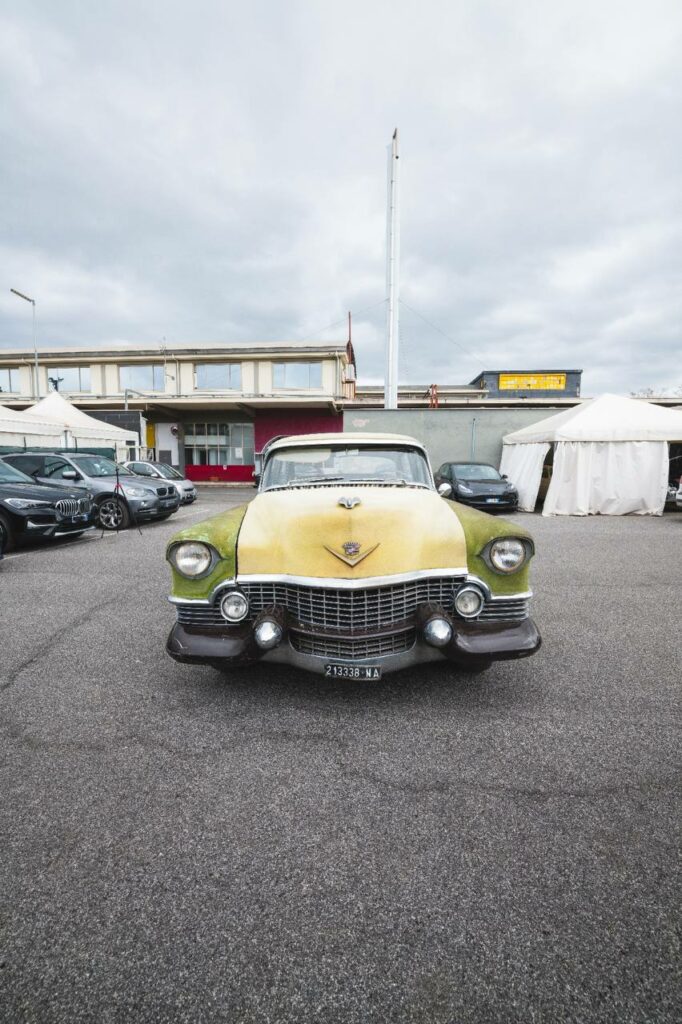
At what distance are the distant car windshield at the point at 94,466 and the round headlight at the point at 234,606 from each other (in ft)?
30.0

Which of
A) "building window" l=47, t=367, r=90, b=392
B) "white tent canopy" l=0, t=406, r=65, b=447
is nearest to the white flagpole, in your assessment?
"white tent canopy" l=0, t=406, r=65, b=447

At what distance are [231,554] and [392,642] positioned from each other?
3.48 ft

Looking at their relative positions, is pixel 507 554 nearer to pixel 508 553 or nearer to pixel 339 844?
pixel 508 553

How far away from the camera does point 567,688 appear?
3107 mm

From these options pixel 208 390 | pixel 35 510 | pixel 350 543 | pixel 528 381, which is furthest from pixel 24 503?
pixel 528 381

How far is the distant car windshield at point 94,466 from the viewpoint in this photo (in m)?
10.8

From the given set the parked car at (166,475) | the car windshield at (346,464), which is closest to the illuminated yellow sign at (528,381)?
the parked car at (166,475)

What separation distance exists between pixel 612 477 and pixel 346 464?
12.1 metres

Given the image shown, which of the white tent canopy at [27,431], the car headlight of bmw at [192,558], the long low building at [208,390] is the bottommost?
the car headlight of bmw at [192,558]

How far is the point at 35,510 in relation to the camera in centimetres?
760

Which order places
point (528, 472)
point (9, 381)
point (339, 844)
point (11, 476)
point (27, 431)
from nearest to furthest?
point (339, 844) < point (11, 476) < point (27, 431) < point (528, 472) < point (9, 381)

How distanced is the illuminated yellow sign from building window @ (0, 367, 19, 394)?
3599cm

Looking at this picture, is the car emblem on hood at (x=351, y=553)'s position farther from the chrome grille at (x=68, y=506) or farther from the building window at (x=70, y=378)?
the building window at (x=70, y=378)

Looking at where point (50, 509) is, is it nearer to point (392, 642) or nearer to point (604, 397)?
point (392, 642)
